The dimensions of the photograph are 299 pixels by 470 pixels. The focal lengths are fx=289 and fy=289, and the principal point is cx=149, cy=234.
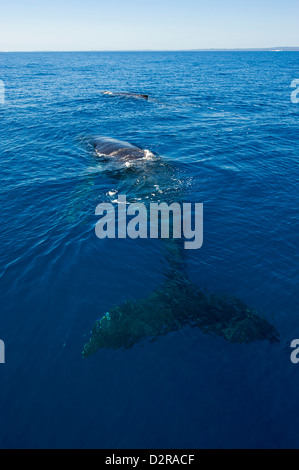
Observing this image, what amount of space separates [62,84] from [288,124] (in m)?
60.8

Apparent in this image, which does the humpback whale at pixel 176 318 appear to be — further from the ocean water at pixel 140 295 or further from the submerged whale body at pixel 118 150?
the submerged whale body at pixel 118 150

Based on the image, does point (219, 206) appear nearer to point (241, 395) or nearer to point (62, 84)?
point (241, 395)

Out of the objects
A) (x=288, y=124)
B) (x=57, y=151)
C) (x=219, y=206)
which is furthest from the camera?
(x=288, y=124)

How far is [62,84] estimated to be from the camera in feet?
257

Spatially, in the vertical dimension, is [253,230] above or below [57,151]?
below

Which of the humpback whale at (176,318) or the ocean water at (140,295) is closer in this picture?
the ocean water at (140,295)

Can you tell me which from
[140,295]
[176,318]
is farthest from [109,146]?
[176,318]

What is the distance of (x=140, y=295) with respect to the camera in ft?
52.3

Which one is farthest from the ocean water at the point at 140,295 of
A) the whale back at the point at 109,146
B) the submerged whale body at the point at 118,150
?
the whale back at the point at 109,146

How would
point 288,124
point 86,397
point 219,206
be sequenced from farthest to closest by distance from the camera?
point 288,124
point 219,206
point 86,397

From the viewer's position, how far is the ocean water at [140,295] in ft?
36.0

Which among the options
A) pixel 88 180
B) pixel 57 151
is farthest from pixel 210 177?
pixel 57 151

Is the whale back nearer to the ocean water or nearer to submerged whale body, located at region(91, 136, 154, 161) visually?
submerged whale body, located at region(91, 136, 154, 161)

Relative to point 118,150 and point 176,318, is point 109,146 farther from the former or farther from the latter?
point 176,318
